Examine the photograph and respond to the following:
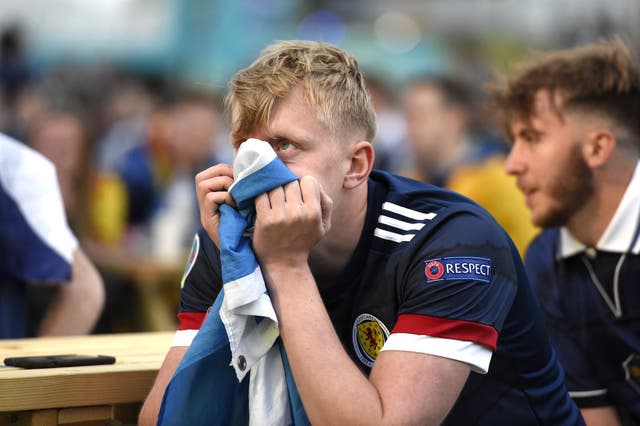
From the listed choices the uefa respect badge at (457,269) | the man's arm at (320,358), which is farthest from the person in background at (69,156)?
the uefa respect badge at (457,269)

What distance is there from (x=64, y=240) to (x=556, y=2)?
46.8 feet

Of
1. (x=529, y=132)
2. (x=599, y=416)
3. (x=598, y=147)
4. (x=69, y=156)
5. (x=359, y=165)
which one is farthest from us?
(x=69, y=156)

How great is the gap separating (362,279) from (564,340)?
114 cm

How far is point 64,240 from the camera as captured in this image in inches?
135

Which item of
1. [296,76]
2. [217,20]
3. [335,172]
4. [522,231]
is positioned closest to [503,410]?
[335,172]

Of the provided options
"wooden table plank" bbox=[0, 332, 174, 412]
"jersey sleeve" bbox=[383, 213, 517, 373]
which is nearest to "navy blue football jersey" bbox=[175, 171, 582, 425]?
"jersey sleeve" bbox=[383, 213, 517, 373]

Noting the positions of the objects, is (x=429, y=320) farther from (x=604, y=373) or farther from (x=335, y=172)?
(x=604, y=373)

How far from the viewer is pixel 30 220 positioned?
132 inches

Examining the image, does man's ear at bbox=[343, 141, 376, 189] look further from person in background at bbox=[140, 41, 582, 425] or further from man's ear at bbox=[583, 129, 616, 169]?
man's ear at bbox=[583, 129, 616, 169]

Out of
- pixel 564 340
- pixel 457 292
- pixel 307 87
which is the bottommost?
pixel 564 340

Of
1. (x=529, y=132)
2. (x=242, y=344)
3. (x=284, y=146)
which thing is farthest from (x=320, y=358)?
(x=529, y=132)

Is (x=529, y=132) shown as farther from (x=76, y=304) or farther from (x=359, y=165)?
(x=76, y=304)

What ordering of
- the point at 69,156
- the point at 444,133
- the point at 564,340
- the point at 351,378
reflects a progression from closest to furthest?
1. the point at 351,378
2. the point at 564,340
3. the point at 69,156
4. the point at 444,133

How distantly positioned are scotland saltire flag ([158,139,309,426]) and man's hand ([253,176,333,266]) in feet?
0.09
